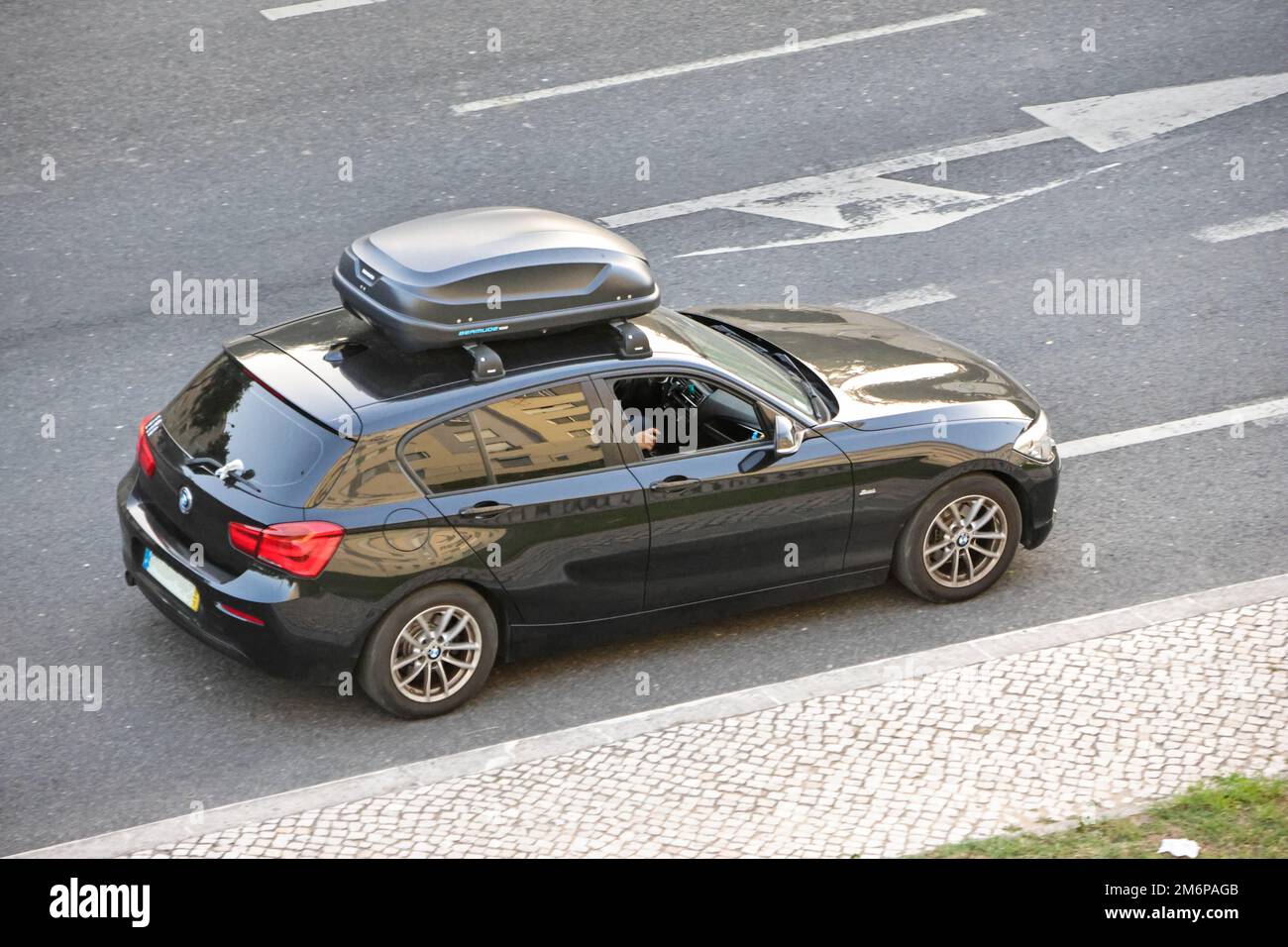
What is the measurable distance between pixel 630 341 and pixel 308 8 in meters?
8.85

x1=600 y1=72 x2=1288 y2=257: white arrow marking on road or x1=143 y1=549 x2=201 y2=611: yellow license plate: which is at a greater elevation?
x1=600 y1=72 x2=1288 y2=257: white arrow marking on road

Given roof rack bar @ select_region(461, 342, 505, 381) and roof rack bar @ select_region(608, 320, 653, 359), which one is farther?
roof rack bar @ select_region(608, 320, 653, 359)

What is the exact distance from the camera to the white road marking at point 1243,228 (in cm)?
1208

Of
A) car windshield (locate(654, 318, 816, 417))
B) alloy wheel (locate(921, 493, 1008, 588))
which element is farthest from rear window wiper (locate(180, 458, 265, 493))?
alloy wheel (locate(921, 493, 1008, 588))

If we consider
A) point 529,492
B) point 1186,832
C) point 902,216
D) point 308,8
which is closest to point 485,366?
point 529,492

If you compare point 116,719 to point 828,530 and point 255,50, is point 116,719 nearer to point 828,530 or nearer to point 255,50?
point 828,530

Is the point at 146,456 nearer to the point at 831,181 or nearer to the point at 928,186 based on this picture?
the point at 831,181

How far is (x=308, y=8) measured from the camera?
15.3 meters

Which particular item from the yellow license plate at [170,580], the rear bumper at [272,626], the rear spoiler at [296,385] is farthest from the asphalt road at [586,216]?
the rear spoiler at [296,385]

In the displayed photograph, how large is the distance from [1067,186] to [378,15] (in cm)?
619

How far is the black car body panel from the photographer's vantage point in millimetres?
7160

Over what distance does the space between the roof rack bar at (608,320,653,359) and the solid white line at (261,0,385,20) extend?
8.59 meters

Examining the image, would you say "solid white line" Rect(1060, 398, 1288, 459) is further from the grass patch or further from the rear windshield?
the rear windshield

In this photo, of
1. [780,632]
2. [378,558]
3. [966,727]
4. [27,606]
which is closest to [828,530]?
[780,632]
